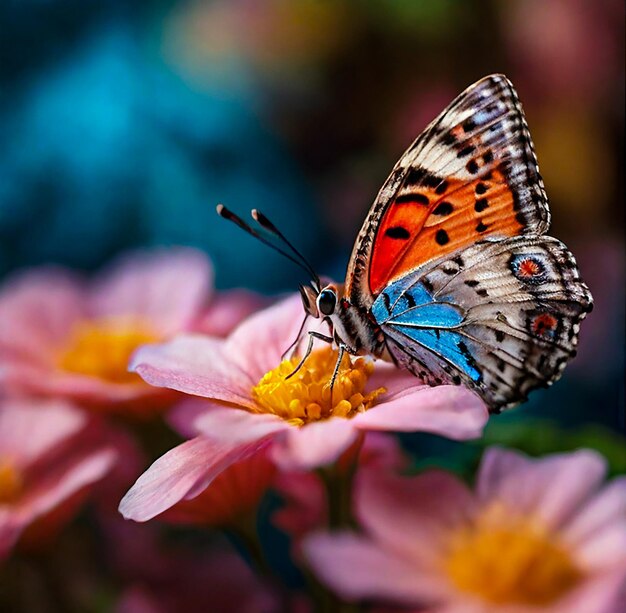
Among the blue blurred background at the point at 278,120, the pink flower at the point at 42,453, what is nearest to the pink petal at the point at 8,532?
the pink flower at the point at 42,453

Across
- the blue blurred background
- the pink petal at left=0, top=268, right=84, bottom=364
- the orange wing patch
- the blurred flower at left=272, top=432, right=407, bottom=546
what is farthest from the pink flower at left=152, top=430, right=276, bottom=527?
the blue blurred background

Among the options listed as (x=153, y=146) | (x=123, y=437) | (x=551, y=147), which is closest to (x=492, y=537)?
(x=123, y=437)

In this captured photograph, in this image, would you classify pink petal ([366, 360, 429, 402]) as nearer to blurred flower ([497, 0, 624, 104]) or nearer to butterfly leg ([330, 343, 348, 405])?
butterfly leg ([330, 343, 348, 405])

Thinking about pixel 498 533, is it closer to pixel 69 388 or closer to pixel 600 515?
pixel 600 515

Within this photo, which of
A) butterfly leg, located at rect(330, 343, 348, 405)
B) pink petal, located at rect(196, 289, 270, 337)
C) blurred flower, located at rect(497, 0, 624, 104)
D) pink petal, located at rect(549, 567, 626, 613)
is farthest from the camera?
blurred flower, located at rect(497, 0, 624, 104)

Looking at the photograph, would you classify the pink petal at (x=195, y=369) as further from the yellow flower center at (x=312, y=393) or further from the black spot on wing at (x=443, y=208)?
the black spot on wing at (x=443, y=208)

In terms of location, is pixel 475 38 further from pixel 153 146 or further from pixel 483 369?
pixel 483 369
